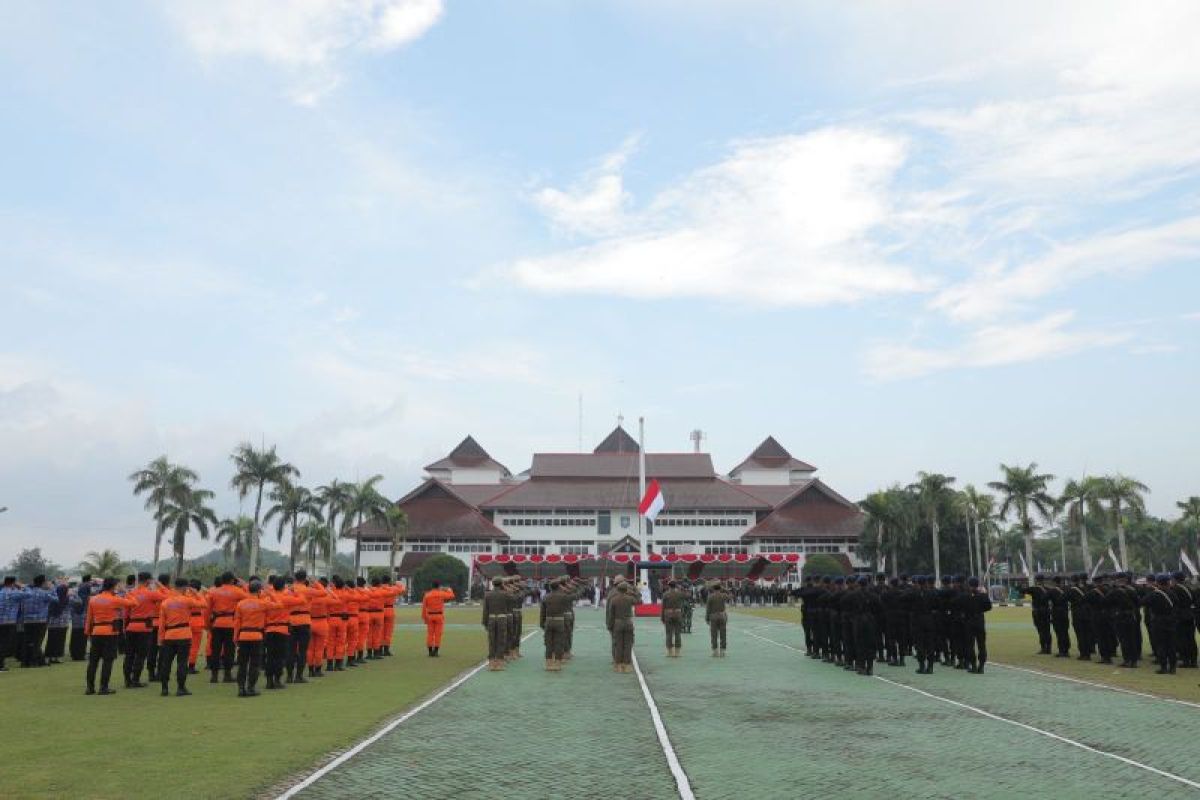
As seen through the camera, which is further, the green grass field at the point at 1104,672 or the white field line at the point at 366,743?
the green grass field at the point at 1104,672

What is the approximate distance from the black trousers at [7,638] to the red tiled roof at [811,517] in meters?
64.6

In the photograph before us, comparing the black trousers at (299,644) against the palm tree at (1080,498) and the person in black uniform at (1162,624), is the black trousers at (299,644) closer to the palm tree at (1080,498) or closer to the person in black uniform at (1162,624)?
the person in black uniform at (1162,624)

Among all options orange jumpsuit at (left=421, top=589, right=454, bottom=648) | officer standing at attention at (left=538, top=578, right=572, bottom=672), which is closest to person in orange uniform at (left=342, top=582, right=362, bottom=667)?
orange jumpsuit at (left=421, top=589, right=454, bottom=648)

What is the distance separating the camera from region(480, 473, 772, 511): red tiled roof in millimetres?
82562

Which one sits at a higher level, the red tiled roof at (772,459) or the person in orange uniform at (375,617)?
the red tiled roof at (772,459)

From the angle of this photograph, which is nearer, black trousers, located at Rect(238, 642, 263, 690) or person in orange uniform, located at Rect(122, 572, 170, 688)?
black trousers, located at Rect(238, 642, 263, 690)

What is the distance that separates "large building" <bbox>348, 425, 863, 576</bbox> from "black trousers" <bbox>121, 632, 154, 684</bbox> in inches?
2330

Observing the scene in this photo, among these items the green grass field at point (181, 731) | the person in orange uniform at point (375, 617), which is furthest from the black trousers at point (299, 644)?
the person in orange uniform at point (375, 617)

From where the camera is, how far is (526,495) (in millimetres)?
84438

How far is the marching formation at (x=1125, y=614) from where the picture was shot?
18.1 meters

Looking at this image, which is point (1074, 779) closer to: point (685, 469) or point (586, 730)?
point (586, 730)

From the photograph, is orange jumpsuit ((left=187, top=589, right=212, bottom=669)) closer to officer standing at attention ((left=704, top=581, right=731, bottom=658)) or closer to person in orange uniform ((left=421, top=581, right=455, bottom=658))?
person in orange uniform ((left=421, top=581, right=455, bottom=658))

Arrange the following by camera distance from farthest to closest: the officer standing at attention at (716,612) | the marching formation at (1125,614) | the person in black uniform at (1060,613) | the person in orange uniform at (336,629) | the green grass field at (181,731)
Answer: the officer standing at attention at (716,612) < the person in black uniform at (1060,613) < the marching formation at (1125,614) < the person in orange uniform at (336,629) < the green grass field at (181,731)

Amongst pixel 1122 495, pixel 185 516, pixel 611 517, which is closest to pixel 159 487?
pixel 185 516
